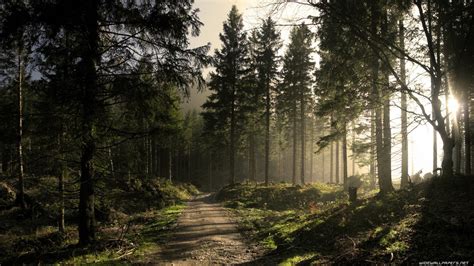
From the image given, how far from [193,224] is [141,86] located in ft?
24.0

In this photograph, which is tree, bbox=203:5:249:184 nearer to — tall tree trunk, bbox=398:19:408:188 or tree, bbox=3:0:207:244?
tall tree trunk, bbox=398:19:408:188

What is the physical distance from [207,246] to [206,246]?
0.03 meters

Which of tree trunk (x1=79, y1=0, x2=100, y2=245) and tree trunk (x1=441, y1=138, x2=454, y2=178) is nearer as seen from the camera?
tree trunk (x1=79, y1=0, x2=100, y2=245)

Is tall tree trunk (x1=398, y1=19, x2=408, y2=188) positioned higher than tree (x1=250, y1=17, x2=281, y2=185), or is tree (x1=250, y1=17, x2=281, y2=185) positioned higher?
tree (x1=250, y1=17, x2=281, y2=185)

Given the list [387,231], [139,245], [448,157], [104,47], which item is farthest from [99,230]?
[448,157]

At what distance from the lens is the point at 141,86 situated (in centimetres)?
1014

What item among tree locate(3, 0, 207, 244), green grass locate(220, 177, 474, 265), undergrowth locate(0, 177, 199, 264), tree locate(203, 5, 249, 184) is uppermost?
tree locate(203, 5, 249, 184)

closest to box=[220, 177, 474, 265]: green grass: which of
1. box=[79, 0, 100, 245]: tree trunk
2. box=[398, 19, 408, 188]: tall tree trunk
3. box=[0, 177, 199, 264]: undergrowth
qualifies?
box=[398, 19, 408, 188]: tall tree trunk

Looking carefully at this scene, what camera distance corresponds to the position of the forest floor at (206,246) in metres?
9.05

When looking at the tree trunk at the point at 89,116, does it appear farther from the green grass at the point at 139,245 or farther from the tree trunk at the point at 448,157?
the tree trunk at the point at 448,157

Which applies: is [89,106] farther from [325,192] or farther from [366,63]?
[325,192]

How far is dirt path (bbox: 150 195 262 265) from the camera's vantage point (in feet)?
29.7

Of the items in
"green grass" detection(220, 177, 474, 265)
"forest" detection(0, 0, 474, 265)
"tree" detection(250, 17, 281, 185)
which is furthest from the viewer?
"tree" detection(250, 17, 281, 185)

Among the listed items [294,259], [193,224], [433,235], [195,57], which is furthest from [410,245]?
[193,224]
